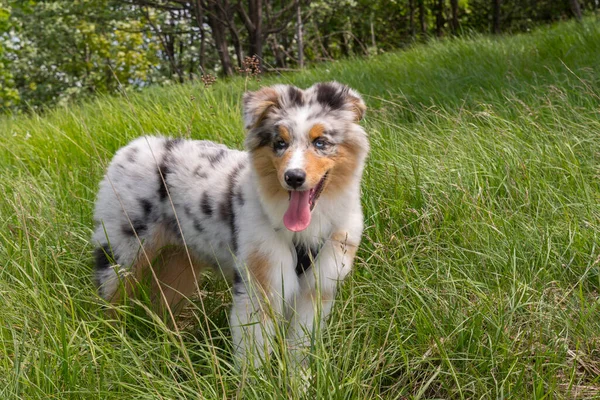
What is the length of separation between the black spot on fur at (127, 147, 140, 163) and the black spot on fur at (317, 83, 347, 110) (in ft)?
3.94

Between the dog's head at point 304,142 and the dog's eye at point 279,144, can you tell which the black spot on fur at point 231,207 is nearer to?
the dog's head at point 304,142

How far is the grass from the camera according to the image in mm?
2668

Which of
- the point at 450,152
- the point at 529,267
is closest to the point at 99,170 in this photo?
the point at 450,152

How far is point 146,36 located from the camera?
15.4 metres

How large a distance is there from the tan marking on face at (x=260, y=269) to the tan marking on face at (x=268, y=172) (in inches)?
11.7

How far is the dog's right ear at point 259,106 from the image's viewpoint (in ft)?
10.4

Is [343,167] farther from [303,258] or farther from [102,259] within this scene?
[102,259]

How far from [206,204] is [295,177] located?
34.1 inches

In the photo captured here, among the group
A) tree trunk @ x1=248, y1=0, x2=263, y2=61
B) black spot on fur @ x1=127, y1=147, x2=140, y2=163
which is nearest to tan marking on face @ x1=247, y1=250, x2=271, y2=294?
black spot on fur @ x1=127, y1=147, x2=140, y2=163

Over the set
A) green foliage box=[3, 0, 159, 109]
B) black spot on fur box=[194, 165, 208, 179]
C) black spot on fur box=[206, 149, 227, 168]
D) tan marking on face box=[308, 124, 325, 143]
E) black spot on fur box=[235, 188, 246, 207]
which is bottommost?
green foliage box=[3, 0, 159, 109]

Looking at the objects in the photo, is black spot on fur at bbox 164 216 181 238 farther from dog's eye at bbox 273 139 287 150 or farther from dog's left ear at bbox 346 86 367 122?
dog's left ear at bbox 346 86 367 122

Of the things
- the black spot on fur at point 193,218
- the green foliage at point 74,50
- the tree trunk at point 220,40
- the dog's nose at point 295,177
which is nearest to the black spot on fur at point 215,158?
the black spot on fur at point 193,218

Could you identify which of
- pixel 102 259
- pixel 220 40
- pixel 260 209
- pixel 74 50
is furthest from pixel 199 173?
pixel 74 50

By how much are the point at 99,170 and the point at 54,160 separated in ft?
2.88
